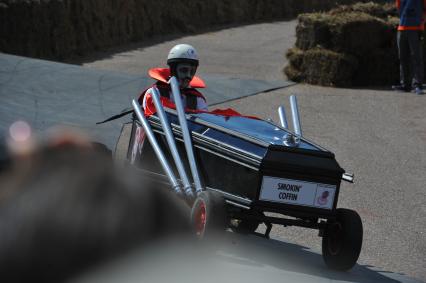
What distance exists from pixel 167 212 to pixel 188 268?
0.42 feet

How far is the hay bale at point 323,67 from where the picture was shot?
55.7 feet

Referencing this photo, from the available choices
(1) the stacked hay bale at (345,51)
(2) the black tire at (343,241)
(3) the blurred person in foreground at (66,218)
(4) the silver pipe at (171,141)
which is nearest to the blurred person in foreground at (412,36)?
(1) the stacked hay bale at (345,51)

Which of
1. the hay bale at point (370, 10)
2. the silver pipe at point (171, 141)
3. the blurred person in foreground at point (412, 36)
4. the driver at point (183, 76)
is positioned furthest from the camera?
the hay bale at point (370, 10)

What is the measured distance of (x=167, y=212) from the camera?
2051 mm

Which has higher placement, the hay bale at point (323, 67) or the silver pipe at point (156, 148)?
the silver pipe at point (156, 148)

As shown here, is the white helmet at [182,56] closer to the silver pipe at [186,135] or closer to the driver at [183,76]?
the driver at [183,76]

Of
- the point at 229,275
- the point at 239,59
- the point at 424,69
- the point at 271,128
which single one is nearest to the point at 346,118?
the point at 424,69

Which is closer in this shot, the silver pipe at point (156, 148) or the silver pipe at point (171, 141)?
the silver pipe at point (171, 141)

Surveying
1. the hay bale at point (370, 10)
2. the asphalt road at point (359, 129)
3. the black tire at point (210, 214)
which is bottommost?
the asphalt road at point (359, 129)

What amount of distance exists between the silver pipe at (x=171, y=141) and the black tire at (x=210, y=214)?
39 cm

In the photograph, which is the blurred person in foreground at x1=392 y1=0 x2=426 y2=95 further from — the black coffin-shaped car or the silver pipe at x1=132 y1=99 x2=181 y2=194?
the black coffin-shaped car

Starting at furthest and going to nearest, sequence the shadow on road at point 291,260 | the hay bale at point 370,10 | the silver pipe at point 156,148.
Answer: the hay bale at point 370,10 < the silver pipe at point 156,148 < the shadow on road at point 291,260

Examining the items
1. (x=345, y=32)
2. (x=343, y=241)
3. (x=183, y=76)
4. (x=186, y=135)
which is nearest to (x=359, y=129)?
(x=345, y=32)

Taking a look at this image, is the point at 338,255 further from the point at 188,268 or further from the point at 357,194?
Result: the point at 188,268
